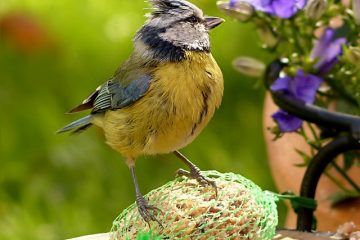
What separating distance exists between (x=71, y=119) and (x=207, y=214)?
77.3 inches

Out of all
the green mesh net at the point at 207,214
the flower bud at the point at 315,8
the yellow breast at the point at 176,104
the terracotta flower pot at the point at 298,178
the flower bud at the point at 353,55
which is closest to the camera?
the green mesh net at the point at 207,214

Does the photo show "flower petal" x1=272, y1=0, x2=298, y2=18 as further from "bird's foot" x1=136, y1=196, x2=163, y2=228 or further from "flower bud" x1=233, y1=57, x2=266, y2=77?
"bird's foot" x1=136, y1=196, x2=163, y2=228

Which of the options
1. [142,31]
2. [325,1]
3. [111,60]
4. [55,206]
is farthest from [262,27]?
[111,60]

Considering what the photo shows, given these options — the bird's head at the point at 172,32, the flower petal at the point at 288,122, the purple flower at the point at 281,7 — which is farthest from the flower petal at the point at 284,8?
the bird's head at the point at 172,32

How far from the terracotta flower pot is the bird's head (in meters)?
0.56

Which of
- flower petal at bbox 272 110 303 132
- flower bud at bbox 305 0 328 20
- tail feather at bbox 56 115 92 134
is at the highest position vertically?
flower bud at bbox 305 0 328 20

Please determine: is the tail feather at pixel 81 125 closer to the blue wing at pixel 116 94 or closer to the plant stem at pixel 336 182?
the blue wing at pixel 116 94

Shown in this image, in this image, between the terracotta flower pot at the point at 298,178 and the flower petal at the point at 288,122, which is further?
the terracotta flower pot at the point at 298,178

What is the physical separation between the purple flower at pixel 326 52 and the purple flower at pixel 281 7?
11 centimetres

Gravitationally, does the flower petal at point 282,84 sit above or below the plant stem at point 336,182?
above

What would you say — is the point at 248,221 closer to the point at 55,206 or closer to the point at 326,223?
the point at 326,223

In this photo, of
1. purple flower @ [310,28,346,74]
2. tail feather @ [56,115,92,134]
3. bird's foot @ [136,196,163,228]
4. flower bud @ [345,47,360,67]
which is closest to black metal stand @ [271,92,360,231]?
flower bud @ [345,47,360,67]

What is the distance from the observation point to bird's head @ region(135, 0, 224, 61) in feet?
5.67

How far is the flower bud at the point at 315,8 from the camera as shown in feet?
6.51
